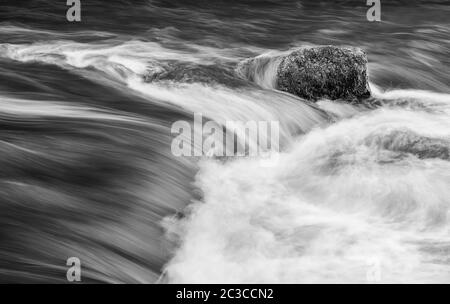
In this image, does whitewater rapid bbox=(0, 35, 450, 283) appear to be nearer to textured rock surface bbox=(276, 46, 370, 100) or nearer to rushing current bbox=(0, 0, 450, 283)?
rushing current bbox=(0, 0, 450, 283)

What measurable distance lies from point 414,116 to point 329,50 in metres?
1.46

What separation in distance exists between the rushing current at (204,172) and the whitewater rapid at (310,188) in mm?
20

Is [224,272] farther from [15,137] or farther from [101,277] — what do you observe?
[15,137]

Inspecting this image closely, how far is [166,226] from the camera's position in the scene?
600 cm

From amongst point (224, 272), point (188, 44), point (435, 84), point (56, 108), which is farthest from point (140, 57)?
point (224, 272)

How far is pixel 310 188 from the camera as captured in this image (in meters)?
7.21

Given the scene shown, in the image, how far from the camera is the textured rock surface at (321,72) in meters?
9.22

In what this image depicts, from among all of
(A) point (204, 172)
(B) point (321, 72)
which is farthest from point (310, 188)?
(B) point (321, 72)

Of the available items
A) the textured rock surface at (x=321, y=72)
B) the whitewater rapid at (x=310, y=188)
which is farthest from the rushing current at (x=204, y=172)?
the textured rock surface at (x=321, y=72)

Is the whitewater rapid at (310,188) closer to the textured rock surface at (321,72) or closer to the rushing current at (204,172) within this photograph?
the rushing current at (204,172)

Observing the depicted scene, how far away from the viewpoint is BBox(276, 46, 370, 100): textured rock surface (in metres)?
9.22

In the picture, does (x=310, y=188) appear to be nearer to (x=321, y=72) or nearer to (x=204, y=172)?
(x=204, y=172)

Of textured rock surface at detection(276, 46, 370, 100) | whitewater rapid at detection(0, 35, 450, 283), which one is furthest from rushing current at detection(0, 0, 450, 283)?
textured rock surface at detection(276, 46, 370, 100)

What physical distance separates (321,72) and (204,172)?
290 centimetres
